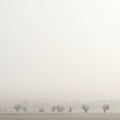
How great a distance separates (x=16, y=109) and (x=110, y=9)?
2313 mm

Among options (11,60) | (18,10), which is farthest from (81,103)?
(18,10)

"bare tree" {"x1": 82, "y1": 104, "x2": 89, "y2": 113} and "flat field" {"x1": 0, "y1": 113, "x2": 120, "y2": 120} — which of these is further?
"bare tree" {"x1": 82, "y1": 104, "x2": 89, "y2": 113}

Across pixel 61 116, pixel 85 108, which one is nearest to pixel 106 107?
pixel 85 108

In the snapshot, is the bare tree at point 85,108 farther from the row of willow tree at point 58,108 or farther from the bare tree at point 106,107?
the bare tree at point 106,107

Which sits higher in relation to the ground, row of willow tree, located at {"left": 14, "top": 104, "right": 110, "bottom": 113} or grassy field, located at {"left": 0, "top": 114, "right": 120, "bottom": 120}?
row of willow tree, located at {"left": 14, "top": 104, "right": 110, "bottom": 113}

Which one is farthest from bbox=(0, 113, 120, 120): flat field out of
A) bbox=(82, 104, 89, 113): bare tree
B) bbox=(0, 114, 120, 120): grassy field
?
bbox=(82, 104, 89, 113): bare tree

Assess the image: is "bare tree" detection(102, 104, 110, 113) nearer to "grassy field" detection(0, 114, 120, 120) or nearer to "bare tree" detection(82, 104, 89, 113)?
"grassy field" detection(0, 114, 120, 120)

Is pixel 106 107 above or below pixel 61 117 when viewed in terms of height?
above

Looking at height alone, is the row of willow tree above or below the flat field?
above

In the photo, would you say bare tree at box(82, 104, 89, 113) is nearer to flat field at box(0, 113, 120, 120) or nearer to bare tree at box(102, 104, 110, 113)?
flat field at box(0, 113, 120, 120)

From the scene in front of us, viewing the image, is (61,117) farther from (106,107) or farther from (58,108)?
(106,107)

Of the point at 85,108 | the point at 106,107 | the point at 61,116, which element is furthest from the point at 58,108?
the point at 106,107

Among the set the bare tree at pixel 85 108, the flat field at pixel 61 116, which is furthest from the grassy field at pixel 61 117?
the bare tree at pixel 85 108

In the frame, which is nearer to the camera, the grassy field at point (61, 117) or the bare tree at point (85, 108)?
the grassy field at point (61, 117)
